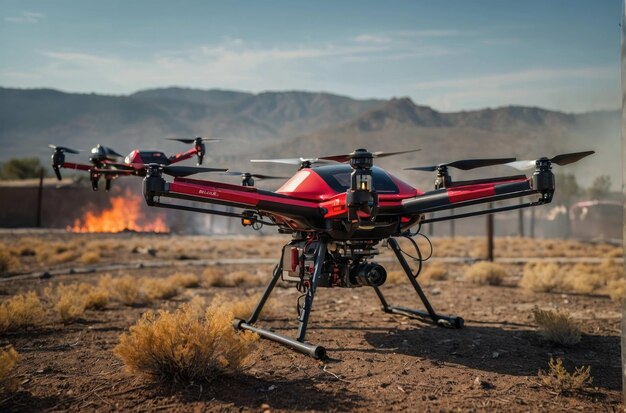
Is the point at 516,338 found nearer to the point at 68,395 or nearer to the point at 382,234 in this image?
the point at 382,234

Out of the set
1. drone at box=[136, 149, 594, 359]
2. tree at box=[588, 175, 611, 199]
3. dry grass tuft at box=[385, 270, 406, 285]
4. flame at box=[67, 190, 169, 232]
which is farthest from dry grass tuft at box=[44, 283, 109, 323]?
tree at box=[588, 175, 611, 199]

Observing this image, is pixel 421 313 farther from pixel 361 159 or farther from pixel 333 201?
pixel 361 159

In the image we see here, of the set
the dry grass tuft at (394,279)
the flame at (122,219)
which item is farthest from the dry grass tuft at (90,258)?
the flame at (122,219)

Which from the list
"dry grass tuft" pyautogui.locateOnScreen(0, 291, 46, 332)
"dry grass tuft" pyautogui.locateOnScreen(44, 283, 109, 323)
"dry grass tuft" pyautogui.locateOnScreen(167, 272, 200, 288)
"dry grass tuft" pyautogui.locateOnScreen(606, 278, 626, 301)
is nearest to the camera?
"dry grass tuft" pyautogui.locateOnScreen(0, 291, 46, 332)

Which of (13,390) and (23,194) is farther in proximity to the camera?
(23,194)

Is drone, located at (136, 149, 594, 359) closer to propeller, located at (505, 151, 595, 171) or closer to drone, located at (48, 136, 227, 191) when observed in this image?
propeller, located at (505, 151, 595, 171)

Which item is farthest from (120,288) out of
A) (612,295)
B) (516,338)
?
(612,295)
